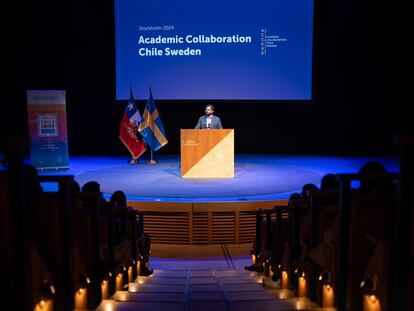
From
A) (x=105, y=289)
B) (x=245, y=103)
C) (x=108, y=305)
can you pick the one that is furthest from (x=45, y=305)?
(x=245, y=103)

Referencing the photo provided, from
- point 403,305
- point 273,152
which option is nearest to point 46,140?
point 273,152

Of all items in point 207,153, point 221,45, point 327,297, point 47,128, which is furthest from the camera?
point 221,45

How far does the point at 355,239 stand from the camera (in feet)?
7.72

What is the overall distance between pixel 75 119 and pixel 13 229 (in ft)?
31.8

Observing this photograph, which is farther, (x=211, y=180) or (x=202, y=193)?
(x=211, y=180)

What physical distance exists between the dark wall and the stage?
1.65 m

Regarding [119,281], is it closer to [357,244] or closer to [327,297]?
[327,297]

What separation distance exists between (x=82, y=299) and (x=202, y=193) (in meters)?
3.83

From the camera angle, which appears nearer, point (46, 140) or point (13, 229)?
point (13, 229)

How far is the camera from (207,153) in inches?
294

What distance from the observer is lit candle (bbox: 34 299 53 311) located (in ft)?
7.21

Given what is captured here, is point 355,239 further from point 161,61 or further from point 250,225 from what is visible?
point 161,61

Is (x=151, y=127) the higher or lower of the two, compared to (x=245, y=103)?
lower

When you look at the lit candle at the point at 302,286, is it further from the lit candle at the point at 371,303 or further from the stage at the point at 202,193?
the stage at the point at 202,193
